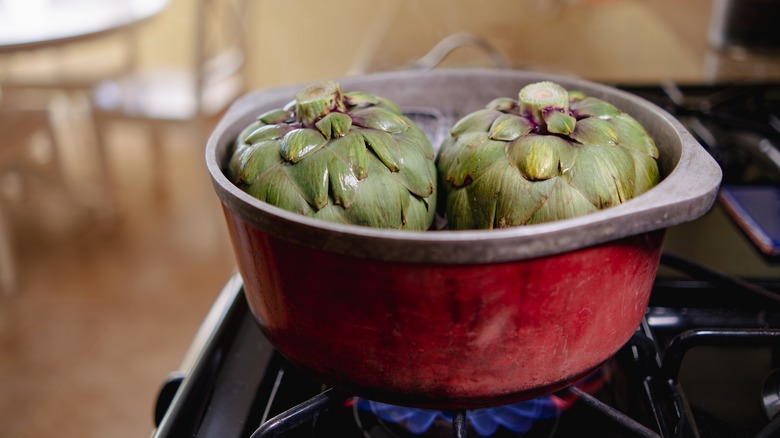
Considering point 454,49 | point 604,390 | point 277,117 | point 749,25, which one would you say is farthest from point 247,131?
point 749,25

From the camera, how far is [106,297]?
1915 millimetres

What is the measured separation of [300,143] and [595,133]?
0.68ft

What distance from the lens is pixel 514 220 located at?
47cm

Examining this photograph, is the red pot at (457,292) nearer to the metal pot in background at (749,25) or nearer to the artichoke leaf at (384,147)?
the artichoke leaf at (384,147)

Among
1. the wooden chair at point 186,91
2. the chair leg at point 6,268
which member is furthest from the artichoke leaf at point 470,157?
the chair leg at point 6,268

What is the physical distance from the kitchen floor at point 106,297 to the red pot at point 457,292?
1216 mm

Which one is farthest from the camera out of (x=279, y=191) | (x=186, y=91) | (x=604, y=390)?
(x=186, y=91)

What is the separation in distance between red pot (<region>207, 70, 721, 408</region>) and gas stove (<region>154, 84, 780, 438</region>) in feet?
0.18

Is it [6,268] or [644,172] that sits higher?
[644,172]

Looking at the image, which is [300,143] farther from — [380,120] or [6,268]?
[6,268]

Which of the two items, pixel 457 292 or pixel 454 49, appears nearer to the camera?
pixel 457 292

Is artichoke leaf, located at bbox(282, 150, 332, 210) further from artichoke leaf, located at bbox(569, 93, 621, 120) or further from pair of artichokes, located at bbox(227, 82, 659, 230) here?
artichoke leaf, located at bbox(569, 93, 621, 120)

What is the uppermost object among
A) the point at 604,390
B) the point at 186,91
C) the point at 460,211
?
the point at 460,211

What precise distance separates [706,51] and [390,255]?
1.17 metres
